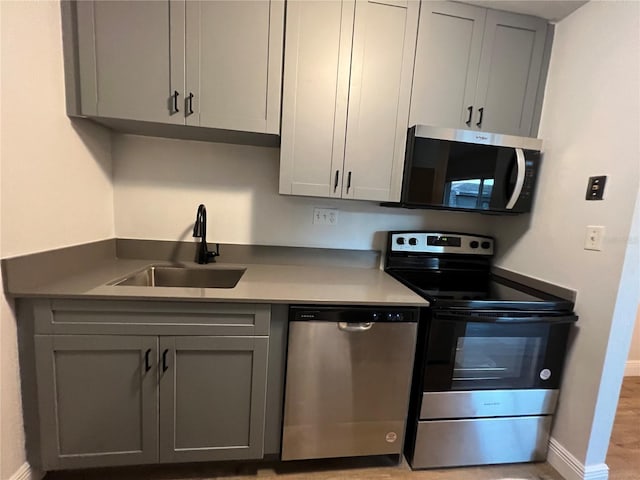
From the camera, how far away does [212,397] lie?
1426mm

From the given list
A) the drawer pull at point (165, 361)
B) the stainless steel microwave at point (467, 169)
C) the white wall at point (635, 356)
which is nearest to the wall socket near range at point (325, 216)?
the stainless steel microwave at point (467, 169)

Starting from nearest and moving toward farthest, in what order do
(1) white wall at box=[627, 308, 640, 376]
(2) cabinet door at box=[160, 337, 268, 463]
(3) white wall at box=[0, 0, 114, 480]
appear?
(3) white wall at box=[0, 0, 114, 480], (2) cabinet door at box=[160, 337, 268, 463], (1) white wall at box=[627, 308, 640, 376]

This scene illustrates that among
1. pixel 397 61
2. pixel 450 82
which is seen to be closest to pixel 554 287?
pixel 450 82

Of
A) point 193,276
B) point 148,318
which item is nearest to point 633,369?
point 193,276

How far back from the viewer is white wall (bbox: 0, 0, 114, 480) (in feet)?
3.83

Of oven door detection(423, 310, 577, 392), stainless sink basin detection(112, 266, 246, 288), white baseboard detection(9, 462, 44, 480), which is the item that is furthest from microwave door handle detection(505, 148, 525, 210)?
white baseboard detection(9, 462, 44, 480)

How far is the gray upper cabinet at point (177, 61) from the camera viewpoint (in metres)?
1.41

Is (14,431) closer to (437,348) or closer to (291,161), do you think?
(291,161)

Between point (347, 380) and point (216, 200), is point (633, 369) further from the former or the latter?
point (216, 200)

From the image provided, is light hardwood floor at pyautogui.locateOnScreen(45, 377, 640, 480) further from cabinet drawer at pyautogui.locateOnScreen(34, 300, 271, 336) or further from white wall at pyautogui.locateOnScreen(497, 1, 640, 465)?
cabinet drawer at pyautogui.locateOnScreen(34, 300, 271, 336)

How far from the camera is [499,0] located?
1586mm

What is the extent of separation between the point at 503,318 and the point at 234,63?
5.78 feet

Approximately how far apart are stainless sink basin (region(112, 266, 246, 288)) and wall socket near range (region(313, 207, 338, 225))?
56 cm

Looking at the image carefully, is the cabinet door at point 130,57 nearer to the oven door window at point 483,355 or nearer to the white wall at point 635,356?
the oven door window at point 483,355
